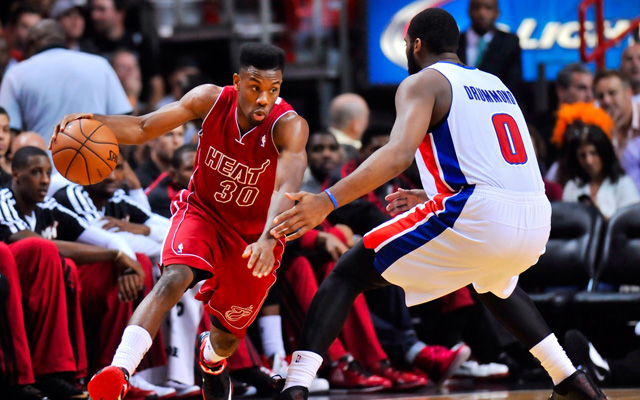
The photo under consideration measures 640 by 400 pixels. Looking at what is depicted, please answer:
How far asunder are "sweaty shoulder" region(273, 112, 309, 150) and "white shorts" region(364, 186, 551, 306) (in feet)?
2.28

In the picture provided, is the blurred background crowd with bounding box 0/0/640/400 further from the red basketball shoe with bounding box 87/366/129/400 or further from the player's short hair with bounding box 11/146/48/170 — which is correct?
the red basketball shoe with bounding box 87/366/129/400

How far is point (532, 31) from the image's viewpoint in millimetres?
10719

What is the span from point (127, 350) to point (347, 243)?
282 centimetres

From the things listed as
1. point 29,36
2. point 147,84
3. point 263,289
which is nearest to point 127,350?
point 263,289

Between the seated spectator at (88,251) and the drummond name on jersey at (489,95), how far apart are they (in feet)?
7.86

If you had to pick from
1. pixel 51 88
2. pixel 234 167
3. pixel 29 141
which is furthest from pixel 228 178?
pixel 51 88

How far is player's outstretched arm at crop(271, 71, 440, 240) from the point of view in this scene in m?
3.81

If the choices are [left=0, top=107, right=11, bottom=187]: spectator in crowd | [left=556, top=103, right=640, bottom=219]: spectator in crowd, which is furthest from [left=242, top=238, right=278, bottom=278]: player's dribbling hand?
[left=556, top=103, right=640, bottom=219]: spectator in crowd

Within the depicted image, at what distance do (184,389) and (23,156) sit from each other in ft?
5.45

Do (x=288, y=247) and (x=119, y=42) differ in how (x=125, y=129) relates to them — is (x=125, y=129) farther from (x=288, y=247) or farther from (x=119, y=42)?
(x=119, y=42)

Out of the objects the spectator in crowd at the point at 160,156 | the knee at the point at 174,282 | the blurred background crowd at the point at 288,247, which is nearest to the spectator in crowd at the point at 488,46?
the blurred background crowd at the point at 288,247

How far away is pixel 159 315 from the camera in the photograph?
4234 mm

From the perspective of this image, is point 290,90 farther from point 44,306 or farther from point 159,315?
point 159,315

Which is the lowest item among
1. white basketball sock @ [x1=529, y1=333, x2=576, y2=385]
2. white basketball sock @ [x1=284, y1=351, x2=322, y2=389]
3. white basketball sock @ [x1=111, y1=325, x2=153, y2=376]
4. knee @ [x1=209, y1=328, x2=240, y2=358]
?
knee @ [x1=209, y1=328, x2=240, y2=358]
